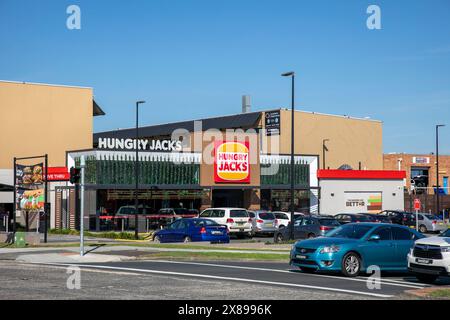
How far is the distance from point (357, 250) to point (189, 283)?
16.4 ft

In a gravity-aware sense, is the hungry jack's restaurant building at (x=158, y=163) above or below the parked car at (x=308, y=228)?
above

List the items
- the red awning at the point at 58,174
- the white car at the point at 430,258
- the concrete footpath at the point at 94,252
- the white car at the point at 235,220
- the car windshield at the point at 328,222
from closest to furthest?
the white car at the point at 430,258 < the concrete footpath at the point at 94,252 < the car windshield at the point at 328,222 < the white car at the point at 235,220 < the red awning at the point at 58,174

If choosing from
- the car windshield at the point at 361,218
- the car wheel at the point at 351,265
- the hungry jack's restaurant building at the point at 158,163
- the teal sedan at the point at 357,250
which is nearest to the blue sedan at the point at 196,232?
the hungry jack's restaurant building at the point at 158,163

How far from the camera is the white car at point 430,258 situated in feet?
58.1

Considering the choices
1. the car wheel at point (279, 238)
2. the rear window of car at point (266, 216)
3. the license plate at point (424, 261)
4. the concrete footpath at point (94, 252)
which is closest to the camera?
the license plate at point (424, 261)

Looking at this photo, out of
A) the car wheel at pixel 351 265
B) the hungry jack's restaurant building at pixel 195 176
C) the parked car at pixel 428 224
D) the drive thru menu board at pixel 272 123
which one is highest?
the drive thru menu board at pixel 272 123

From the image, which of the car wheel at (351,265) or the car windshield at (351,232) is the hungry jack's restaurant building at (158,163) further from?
the car wheel at (351,265)

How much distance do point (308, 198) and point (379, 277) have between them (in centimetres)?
4070

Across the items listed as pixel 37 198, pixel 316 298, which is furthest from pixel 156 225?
pixel 316 298

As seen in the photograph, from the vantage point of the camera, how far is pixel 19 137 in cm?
5816

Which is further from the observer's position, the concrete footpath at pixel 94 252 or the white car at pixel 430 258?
the concrete footpath at pixel 94 252

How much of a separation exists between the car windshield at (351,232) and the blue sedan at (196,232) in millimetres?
14929

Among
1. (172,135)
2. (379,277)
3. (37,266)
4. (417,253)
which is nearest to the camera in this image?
(417,253)
